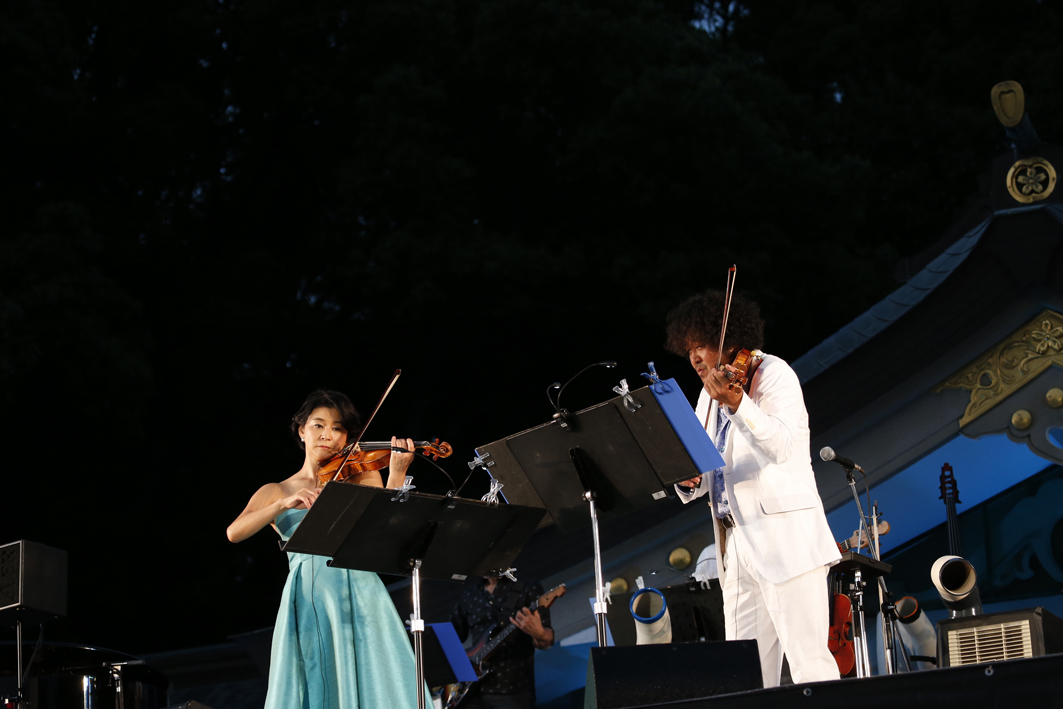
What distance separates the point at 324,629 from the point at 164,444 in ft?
27.5

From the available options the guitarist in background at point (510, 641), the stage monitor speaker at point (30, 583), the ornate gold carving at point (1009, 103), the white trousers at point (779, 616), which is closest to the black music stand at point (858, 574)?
the white trousers at point (779, 616)

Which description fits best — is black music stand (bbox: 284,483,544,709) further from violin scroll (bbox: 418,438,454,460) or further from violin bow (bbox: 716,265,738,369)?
violin bow (bbox: 716,265,738,369)

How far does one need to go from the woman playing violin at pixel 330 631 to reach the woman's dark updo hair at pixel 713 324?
104 cm

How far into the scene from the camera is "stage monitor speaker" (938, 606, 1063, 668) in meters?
3.70

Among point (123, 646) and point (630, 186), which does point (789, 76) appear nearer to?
point (630, 186)

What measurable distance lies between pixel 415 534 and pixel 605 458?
669 millimetres

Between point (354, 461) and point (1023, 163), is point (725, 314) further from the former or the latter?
point (1023, 163)

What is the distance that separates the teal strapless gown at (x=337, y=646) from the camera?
4.24 meters

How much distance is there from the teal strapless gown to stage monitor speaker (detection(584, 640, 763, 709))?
1.14 m

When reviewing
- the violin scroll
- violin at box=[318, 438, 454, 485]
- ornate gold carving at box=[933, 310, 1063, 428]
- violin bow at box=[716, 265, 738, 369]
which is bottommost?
the violin scroll

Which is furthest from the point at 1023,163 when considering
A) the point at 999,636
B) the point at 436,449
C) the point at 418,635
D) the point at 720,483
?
the point at 418,635

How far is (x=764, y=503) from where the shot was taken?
3.73 m

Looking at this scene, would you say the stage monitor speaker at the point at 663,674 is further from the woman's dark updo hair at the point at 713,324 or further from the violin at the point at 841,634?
the violin at the point at 841,634

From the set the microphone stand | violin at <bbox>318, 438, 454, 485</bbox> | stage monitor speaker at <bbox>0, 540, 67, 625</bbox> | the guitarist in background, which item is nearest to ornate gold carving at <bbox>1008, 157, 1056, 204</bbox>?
the microphone stand
